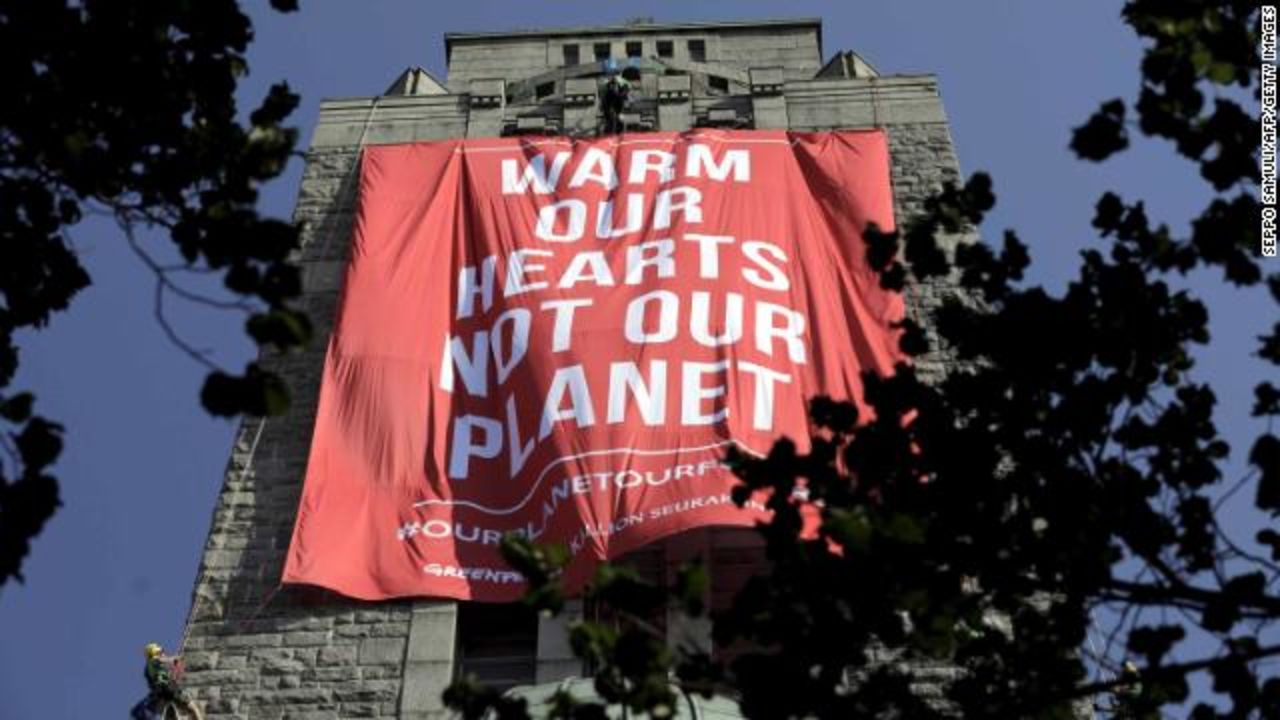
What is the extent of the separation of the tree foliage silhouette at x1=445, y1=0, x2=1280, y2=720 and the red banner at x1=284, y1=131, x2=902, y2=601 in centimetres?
666

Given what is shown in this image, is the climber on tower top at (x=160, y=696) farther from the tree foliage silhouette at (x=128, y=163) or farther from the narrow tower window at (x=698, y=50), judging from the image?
the narrow tower window at (x=698, y=50)

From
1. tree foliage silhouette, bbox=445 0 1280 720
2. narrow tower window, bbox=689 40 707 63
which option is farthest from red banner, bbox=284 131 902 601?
tree foliage silhouette, bbox=445 0 1280 720

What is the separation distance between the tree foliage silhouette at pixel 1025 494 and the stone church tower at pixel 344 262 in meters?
3.59

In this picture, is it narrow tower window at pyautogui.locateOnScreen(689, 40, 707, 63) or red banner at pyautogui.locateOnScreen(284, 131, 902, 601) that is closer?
red banner at pyautogui.locateOnScreen(284, 131, 902, 601)

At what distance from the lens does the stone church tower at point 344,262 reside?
47.0ft

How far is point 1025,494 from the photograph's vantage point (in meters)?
7.91

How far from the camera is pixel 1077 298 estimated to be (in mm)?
8148

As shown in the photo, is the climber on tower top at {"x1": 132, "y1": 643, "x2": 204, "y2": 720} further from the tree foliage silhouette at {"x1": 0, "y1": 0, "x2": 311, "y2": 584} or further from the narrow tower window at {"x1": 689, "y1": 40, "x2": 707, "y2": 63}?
the narrow tower window at {"x1": 689, "y1": 40, "x2": 707, "y2": 63}

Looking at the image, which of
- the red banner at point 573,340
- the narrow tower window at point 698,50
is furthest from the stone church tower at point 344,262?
the red banner at point 573,340

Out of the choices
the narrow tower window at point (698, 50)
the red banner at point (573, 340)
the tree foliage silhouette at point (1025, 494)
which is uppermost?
the narrow tower window at point (698, 50)

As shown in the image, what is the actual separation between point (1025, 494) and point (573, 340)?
29.2 ft

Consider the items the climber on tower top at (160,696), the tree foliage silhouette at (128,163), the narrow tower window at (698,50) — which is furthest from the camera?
the narrow tower window at (698,50)

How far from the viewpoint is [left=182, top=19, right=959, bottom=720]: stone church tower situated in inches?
563

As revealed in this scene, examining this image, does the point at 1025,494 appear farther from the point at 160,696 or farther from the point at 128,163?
the point at 160,696
